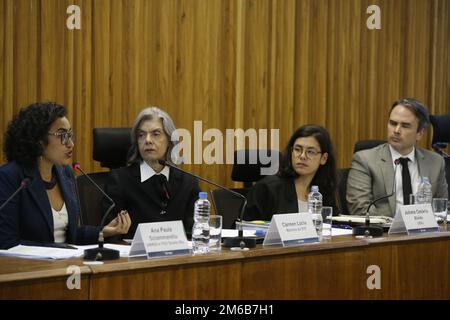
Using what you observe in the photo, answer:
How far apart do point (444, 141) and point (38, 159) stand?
3353mm

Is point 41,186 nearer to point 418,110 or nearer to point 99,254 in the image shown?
point 99,254

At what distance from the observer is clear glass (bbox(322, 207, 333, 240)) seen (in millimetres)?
3577

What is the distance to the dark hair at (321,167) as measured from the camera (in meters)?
4.26

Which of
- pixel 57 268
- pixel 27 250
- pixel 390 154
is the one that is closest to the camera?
pixel 57 268

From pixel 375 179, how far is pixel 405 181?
0.62 ft

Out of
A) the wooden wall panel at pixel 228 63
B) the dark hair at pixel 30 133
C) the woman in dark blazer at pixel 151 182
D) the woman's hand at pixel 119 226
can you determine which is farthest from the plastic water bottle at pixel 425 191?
the dark hair at pixel 30 133

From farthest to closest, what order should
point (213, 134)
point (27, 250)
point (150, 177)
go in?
1. point (213, 134)
2. point (150, 177)
3. point (27, 250)

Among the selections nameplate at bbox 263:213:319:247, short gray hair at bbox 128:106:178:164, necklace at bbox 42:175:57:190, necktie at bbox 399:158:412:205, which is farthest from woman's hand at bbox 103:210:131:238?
necktie at bbox 399:158:412:205

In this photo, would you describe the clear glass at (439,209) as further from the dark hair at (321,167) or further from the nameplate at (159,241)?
the nameplate at (159,241)

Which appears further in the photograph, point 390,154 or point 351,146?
point 351,146

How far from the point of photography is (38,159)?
3.48m
